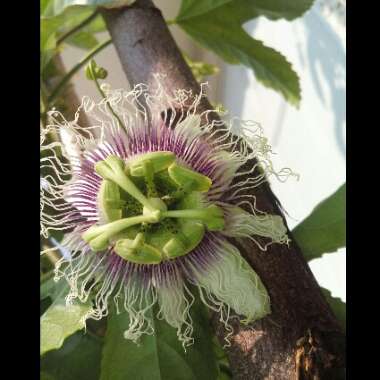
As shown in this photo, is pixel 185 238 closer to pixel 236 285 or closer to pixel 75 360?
pixel 236 285

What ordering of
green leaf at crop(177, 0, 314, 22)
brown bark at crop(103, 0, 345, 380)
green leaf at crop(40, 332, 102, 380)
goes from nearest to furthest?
brown bark at crop(103, 0, 345, 380), green leaf at crop(40, 332, 102, 380), green leaf at crop(177, 0, 314, 22)

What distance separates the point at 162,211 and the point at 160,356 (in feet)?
0.53

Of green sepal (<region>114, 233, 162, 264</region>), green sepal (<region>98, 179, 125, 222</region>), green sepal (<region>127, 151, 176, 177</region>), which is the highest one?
green sepal (<region>127, 151, 176, 177</region>)

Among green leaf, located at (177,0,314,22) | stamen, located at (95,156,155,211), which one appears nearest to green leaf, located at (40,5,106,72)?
green leaf, located at (177,0,314,22)

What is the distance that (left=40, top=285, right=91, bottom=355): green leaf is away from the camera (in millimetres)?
599

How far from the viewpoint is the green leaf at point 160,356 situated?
584mm

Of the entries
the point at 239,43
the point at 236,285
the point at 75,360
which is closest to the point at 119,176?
the point at 236,285

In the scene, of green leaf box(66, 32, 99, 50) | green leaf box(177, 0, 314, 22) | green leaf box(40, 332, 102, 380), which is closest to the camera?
green leaf box(40, 332, 102, 380)

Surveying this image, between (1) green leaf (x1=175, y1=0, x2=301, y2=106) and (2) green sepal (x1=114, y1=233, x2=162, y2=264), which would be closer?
(2) green sepal (x1=114, y1=233, x2=162, y2=264)

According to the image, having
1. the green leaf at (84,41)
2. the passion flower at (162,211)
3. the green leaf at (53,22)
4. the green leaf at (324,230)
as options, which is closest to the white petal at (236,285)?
the passion flower at (162,211)

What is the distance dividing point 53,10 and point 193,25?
0.71 ft

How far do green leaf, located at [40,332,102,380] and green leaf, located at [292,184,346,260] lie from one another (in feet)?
0.93

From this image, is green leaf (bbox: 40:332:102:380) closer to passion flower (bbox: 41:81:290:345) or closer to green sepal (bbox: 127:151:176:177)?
passion flower (bbox: 41:81:290:345)
